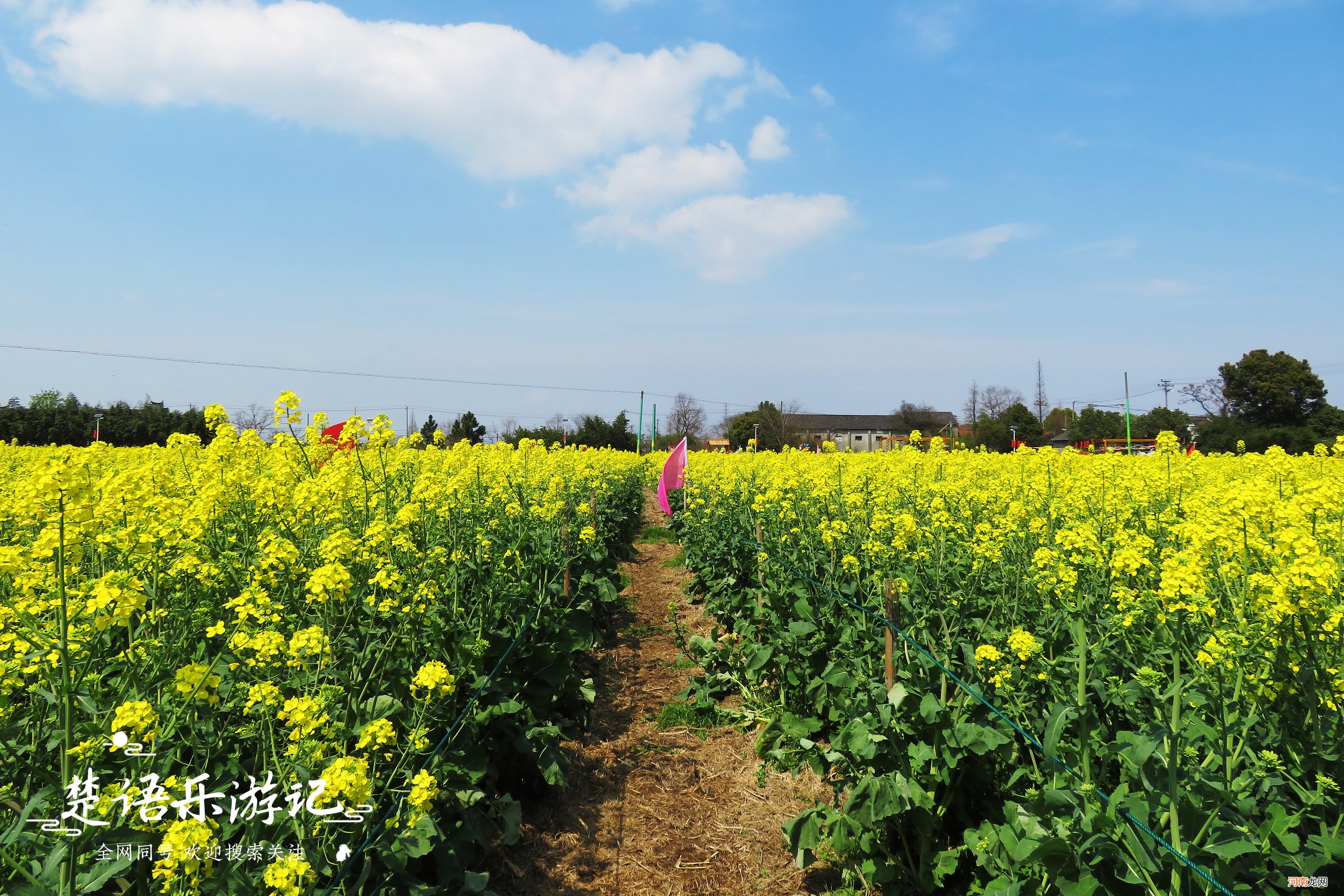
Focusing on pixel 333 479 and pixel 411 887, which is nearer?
pixel 411 887

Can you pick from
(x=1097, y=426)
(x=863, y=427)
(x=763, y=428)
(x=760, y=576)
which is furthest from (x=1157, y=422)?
(x=760, y=576)

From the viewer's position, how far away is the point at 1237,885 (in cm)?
171

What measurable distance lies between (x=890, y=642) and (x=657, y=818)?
1811 mm

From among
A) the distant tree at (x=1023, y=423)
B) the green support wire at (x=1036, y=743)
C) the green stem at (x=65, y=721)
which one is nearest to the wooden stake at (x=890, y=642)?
the green support wire at (x=1036, y=743)

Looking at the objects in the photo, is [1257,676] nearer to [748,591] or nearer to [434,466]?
[748,591]

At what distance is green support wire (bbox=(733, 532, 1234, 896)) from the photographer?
171 cm

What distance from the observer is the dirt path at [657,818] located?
328cm

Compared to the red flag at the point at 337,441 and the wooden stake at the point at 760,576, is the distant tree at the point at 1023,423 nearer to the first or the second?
the wooden stake at the point at 760,576

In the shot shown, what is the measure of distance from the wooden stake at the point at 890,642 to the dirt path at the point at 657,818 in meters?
1.03

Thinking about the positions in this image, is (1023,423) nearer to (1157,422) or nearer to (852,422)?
(1157,422)

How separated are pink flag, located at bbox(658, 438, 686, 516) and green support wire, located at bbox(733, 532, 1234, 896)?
10.8m

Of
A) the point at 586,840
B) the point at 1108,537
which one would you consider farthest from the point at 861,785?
the point at 1108,537

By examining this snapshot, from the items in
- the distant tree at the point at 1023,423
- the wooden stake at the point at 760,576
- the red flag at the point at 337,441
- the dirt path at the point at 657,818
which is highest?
the distant tree at the point at 1023,423

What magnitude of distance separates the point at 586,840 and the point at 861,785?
158cm
